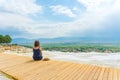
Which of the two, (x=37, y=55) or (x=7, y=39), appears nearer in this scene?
(x=37, y=55)

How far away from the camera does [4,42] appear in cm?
7244

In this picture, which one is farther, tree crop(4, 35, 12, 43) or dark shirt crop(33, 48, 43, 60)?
tree crop(4, 35, 12, 43)

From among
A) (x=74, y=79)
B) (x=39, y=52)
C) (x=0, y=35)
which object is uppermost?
(x=0, y=35)

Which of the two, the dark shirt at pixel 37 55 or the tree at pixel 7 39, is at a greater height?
the tree at pixel 7 39

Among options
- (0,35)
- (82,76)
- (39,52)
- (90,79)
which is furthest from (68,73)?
(0,35)

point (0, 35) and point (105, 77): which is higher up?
point (0, 35)

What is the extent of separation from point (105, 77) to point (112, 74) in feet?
2.53

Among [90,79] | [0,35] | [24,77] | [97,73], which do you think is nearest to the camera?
[90,79]

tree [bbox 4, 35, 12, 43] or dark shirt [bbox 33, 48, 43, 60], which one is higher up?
tree [bbox 4, 35, 12, 43]

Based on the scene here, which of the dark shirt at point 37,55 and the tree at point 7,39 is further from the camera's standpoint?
the tree at point 7,39

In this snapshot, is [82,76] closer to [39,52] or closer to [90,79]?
[90,79]

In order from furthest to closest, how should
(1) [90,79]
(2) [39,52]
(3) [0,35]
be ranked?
1. (3) [0,35]
2. (2) [39,52]
3. (1) [90,79]

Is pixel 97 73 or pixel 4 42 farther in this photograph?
pixel 4 42

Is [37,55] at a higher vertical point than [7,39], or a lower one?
lower
